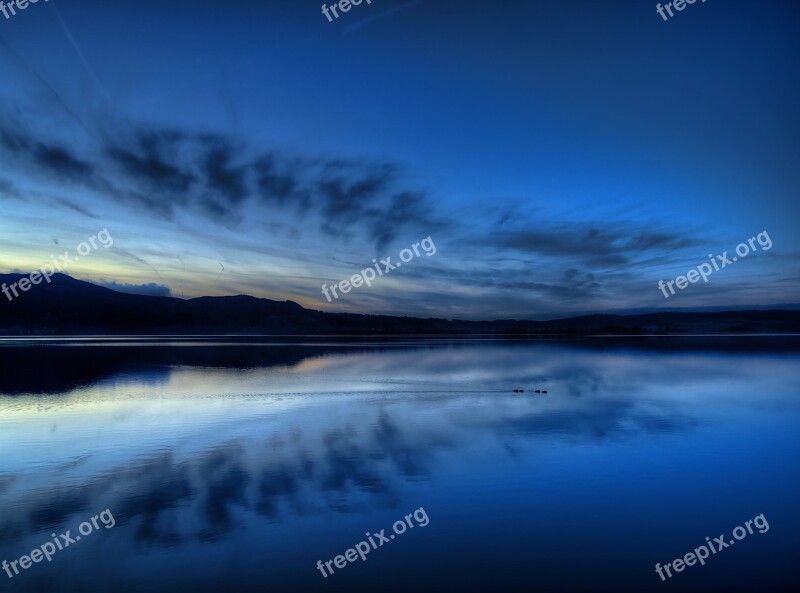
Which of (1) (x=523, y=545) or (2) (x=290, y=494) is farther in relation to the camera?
(2) (x=290, y=494)

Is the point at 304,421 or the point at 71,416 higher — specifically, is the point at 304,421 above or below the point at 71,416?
below

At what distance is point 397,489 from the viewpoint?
32.1 ft

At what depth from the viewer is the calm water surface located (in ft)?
21.6

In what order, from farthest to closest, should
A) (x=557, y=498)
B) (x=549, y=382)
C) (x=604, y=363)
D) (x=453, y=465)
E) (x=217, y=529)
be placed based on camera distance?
(x=604, y=363) < (x=549, y=382) < (x=453, y=465) < (x=557, y=498) < (x=217, y=529)

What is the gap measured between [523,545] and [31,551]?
7.05 metres

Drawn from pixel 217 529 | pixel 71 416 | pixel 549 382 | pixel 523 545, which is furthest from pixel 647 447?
pixel 71 416

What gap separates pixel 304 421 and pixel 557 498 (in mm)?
9365

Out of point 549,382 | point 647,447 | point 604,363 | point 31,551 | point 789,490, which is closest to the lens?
point 31,551

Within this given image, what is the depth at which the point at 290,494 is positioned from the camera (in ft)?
30.8

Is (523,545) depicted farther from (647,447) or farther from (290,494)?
(647,447)

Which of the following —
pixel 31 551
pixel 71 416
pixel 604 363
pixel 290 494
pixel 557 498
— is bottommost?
pixel 604 363

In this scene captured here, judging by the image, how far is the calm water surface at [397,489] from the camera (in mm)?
6590

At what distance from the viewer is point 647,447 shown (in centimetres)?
1334

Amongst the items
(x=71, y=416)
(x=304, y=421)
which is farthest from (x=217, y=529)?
(x=71, y=416)
